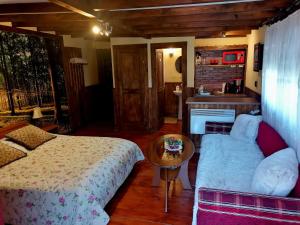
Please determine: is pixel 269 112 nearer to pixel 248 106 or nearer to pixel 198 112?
pixel 248 106

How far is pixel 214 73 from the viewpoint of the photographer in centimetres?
602

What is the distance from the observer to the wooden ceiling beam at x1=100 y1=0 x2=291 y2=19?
2.38 metres

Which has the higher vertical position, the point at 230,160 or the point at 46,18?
the point at 46,18

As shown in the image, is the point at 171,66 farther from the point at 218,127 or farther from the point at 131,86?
the point at 218,127

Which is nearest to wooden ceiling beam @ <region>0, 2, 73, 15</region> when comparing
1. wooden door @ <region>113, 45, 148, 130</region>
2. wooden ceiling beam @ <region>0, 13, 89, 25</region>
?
wooden ceiling beam @ <region>0, 13, 89, 25</region>

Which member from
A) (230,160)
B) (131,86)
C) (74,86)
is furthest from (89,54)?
(230,160)

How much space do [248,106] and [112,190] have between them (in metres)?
2.50

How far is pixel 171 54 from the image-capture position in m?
6.50

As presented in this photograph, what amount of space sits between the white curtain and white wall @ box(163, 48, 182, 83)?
340 centimetres

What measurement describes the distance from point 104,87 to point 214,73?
3.29 metres

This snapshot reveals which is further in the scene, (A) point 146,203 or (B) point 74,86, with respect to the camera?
(B) point 74,86

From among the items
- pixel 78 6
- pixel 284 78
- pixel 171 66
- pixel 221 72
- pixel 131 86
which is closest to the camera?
pixel 78 6

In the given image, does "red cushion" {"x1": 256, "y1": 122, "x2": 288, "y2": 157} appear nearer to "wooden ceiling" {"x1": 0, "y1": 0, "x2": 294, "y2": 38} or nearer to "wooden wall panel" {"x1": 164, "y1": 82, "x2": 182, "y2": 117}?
"wooden ceiling" {"x1": 0, "y1": 0, "x2": 294, "y2": 38}

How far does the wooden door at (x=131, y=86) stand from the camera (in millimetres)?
5250
